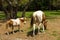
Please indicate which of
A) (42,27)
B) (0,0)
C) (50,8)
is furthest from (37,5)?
(42,27)

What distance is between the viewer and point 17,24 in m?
14.4

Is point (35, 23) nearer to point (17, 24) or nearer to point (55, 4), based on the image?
point (17, 24)

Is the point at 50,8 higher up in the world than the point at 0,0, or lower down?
lower down

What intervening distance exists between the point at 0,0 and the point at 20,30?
9.10 m

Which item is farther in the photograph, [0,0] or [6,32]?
[0,0]

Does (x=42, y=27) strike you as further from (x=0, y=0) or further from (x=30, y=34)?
(x=0, y=0)

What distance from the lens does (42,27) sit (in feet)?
49.8

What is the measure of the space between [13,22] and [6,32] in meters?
1.25

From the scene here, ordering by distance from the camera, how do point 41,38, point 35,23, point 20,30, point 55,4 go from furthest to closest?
1. point 55,4
2. point 20,30
3. point 35,23
4. point 41,38

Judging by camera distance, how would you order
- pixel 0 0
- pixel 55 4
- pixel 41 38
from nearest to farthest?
1. pixel 41 38
2. pixel 0 0
3. pixel 55 4

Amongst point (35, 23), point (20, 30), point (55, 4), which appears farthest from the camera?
point (55, 4)

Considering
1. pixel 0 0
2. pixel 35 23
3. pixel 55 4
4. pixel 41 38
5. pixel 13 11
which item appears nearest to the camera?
pixel 41 38

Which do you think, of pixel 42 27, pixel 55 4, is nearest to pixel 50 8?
pixel 55 4

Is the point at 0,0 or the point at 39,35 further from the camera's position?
the point at 0,0
